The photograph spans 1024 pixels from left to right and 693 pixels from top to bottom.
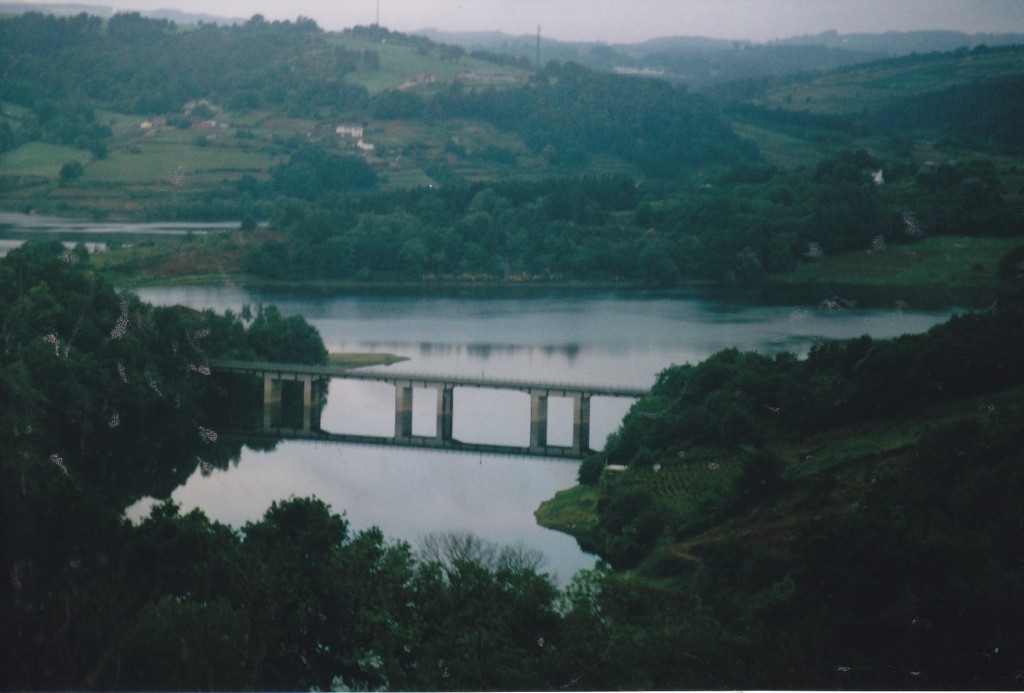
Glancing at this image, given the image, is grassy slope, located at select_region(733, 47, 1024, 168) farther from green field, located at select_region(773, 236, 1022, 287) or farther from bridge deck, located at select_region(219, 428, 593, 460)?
bridge deck, located at select_region(219, 428, 593, 460)

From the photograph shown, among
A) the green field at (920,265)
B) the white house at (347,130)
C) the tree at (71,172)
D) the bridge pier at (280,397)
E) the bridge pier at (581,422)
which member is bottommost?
the bridge pier at (581,422)

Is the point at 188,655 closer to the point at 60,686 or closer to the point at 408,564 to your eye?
the point at 60,686

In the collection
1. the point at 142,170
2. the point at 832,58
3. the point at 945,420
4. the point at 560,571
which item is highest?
the point at 832,58

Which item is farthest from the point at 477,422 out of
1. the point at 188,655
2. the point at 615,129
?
the point at 188,655

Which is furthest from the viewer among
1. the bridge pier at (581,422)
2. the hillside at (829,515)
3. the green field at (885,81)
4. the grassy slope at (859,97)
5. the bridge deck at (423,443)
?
the bridge pier at (581,422)

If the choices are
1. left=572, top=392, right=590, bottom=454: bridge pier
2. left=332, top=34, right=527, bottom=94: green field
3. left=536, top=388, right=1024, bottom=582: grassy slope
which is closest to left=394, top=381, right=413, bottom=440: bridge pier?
left=572, top=392, right=590, bottom=454: bridge pier

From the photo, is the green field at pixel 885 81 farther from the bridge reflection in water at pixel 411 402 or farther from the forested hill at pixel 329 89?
the bridge reflection in water at pixel 411 402

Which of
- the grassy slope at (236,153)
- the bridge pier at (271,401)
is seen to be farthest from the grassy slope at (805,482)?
the grassy slope at (236,153)
